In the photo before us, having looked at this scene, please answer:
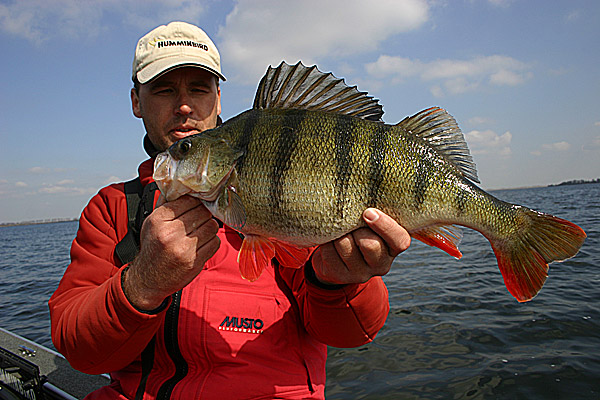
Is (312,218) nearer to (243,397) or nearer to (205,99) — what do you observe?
(243,397)

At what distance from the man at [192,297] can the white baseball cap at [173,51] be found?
12mm

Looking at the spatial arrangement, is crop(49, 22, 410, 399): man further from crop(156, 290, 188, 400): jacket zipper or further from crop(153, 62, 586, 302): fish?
crop(153, 62, 586, 302): fish

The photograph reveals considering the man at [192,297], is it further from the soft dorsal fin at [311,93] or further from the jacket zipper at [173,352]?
the soft dorsal fin at [311,93]

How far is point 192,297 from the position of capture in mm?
2303

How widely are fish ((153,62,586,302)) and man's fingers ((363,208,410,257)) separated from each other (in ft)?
0.15

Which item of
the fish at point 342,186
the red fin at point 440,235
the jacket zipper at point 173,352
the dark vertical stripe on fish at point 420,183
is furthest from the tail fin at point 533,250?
the jacket zipper at point 173,352

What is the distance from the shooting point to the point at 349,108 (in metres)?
1.95

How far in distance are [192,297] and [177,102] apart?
4.77 feet

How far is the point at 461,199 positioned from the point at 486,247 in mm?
14186

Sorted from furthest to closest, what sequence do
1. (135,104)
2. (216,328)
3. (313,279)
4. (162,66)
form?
(135,104) → (162,66) → (216,328) → (313,279)

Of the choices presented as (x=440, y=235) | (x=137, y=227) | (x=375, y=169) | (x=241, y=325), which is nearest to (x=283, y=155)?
(x=375, y=169)

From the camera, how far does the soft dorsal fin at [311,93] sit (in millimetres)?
1948

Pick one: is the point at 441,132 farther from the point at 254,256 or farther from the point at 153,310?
the point at 153,310

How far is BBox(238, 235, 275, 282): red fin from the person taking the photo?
1878mm
